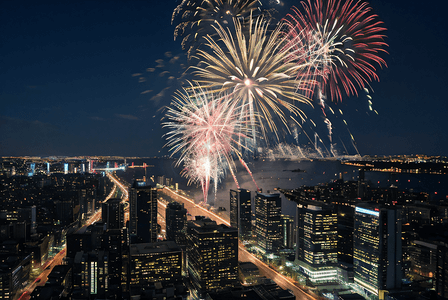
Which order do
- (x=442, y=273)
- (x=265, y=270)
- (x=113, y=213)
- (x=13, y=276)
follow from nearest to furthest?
(x=442, y=273) → (x=13, y=276) → (x=265, y=270) → (x=113, y=213)

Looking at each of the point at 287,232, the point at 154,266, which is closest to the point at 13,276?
the point at 154,266

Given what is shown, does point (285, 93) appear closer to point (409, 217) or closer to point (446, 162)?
point (409, 217)

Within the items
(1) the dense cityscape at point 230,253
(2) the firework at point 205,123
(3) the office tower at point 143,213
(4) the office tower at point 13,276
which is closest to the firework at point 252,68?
(2) the firework at point 205,123

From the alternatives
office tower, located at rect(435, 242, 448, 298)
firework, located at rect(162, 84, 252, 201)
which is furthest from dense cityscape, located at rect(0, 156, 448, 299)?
firework, located at rect(162, 84, 252, 201)

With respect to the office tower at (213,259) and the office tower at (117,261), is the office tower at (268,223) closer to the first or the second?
the office tower at (213,259)

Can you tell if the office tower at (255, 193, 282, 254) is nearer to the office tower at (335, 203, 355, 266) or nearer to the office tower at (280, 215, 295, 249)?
the office tower at (280, 215, 295, 249)

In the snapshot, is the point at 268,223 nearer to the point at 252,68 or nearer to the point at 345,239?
the point at 345,239
